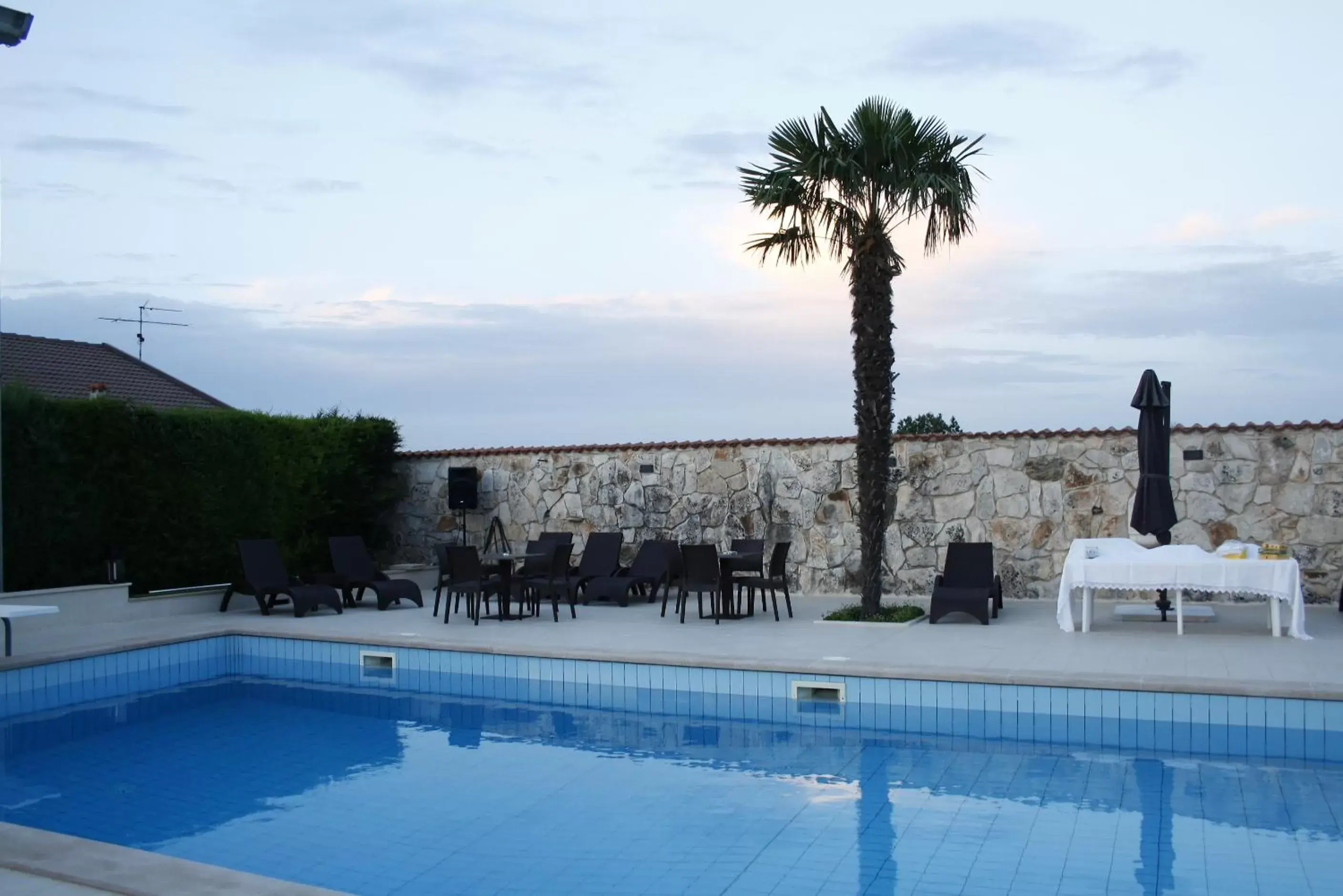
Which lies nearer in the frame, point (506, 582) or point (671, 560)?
point (506, 582)

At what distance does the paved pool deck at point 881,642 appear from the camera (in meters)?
7.85

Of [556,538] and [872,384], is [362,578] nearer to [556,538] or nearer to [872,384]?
[556,538]

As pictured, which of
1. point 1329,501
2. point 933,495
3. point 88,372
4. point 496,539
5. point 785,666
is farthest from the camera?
point 88,372

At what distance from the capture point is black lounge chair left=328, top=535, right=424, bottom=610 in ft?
43.3

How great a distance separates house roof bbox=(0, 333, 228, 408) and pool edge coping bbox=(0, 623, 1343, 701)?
10.2m

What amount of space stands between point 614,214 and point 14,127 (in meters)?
6.95

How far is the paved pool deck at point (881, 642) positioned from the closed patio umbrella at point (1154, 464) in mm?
964

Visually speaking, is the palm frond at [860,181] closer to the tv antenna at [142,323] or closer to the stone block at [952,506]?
the stone block at [952,506]

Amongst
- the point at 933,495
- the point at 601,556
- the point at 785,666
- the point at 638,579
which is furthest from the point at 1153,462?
the point at 601,556

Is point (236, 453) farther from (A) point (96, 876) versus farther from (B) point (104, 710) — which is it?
(A) point (96, 876)

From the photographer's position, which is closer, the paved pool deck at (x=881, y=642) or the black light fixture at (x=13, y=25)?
the black light fixture at (x=13, y=25)

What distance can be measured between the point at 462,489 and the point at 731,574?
5024mm

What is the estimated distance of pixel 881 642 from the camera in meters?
9.74

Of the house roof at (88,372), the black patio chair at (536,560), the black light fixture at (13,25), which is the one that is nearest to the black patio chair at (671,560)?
the black patio chair at (536,560)
